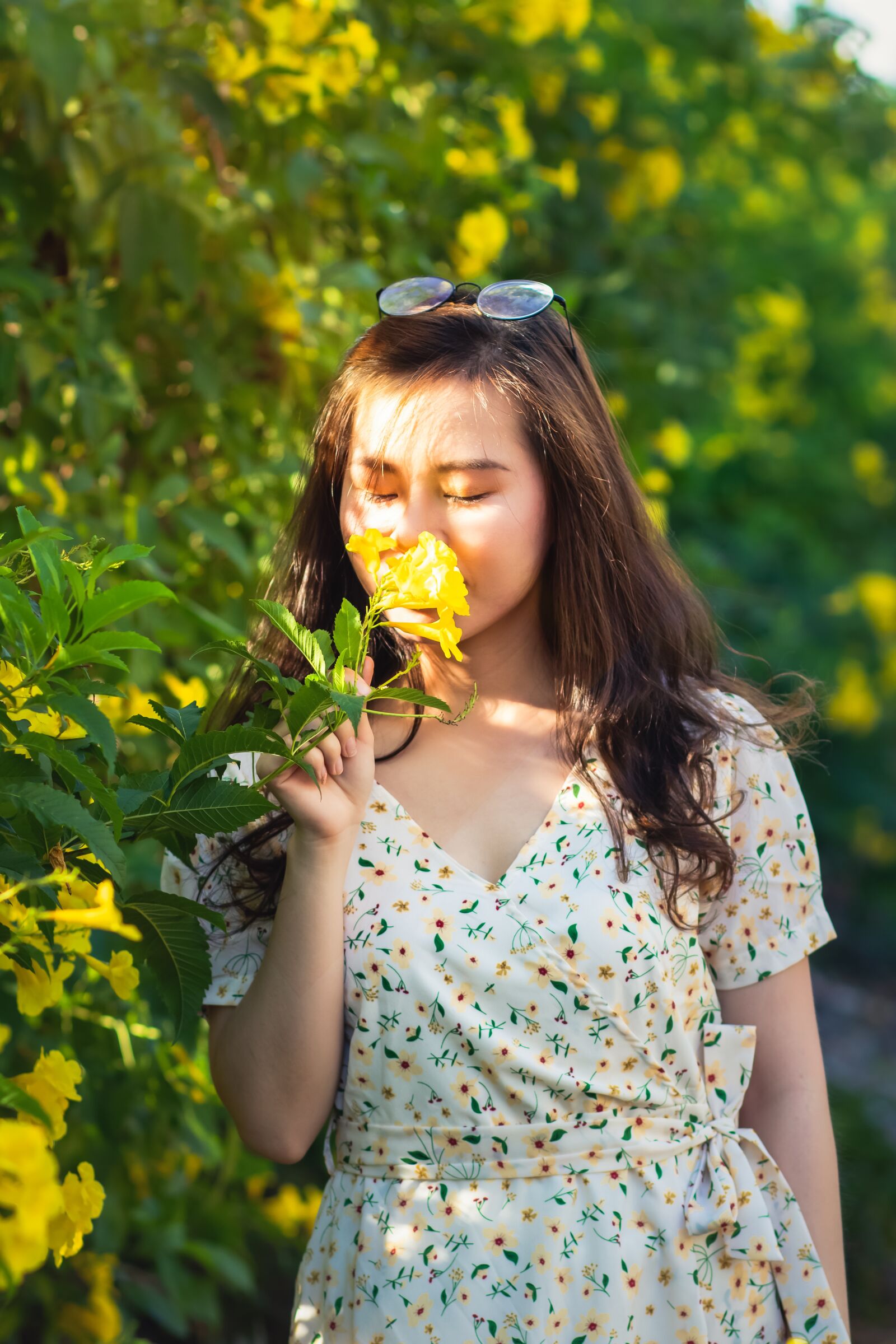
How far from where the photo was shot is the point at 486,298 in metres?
1.35

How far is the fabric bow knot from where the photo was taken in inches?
48.6

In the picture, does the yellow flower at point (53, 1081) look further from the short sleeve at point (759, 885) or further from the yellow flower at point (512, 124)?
the yellow flower at point (512, 124)

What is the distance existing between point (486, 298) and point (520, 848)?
1.96 feet

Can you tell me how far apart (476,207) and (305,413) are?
552mm

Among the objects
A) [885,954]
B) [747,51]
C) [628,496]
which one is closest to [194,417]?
[628,496]

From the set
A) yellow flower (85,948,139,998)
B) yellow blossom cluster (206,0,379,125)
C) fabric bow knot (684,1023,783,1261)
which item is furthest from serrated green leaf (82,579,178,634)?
yellow blossom cluster (206,0,379,125)

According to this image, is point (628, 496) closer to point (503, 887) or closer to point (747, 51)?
point (503, 887)

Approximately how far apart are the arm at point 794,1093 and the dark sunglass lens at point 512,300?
774mm

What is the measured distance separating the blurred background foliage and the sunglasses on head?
0.34 m

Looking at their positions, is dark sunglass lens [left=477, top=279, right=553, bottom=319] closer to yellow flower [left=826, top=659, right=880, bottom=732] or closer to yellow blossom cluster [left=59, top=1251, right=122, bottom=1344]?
yellow blossom cluster [left=59, top=1251, right=122, bottom=1344]

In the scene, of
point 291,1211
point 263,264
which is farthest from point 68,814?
point 291,1211

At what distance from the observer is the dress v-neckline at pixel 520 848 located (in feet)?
4.03

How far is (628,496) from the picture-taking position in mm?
1450

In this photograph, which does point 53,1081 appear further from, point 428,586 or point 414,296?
point 414,296
